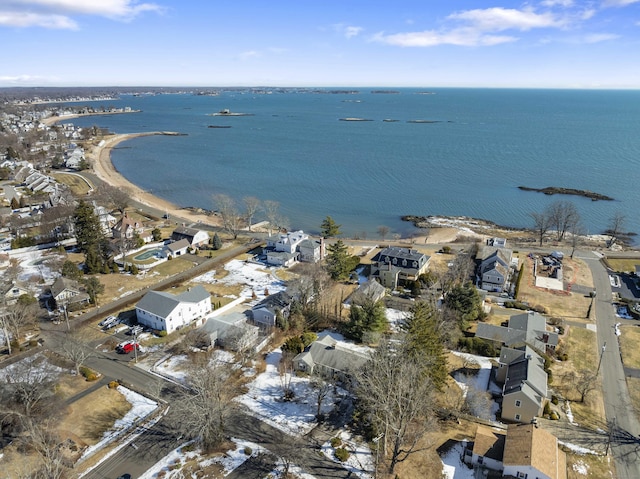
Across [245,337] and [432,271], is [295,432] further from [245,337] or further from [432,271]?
[432,271]

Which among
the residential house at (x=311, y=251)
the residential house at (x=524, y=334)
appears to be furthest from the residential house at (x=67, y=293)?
the residential house at (x=524, y=334)

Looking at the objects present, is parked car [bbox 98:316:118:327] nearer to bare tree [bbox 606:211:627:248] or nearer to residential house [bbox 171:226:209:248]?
residential house [bbox 171:226:209:248]

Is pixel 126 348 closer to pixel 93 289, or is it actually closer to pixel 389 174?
pixel 93 289

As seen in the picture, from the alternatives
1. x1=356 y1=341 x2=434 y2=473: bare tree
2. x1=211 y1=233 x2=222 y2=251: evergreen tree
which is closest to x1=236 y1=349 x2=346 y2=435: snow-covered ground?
x1=356 y1=341 x2=434 y2=473: bare tree


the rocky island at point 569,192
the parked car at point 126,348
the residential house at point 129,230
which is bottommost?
the parked car at point 126,348

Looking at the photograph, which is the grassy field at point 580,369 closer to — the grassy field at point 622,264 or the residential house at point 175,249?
the grassy field at point 622,264

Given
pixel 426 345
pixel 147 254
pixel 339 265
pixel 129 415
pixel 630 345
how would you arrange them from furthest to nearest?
1. pixel 147 254
2. pixel 339 265
3. pixel 630 345
4. pixel 426 345
5. pixel 129 415

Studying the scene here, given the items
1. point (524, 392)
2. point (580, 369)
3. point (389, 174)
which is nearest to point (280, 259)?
point (524, 392)
